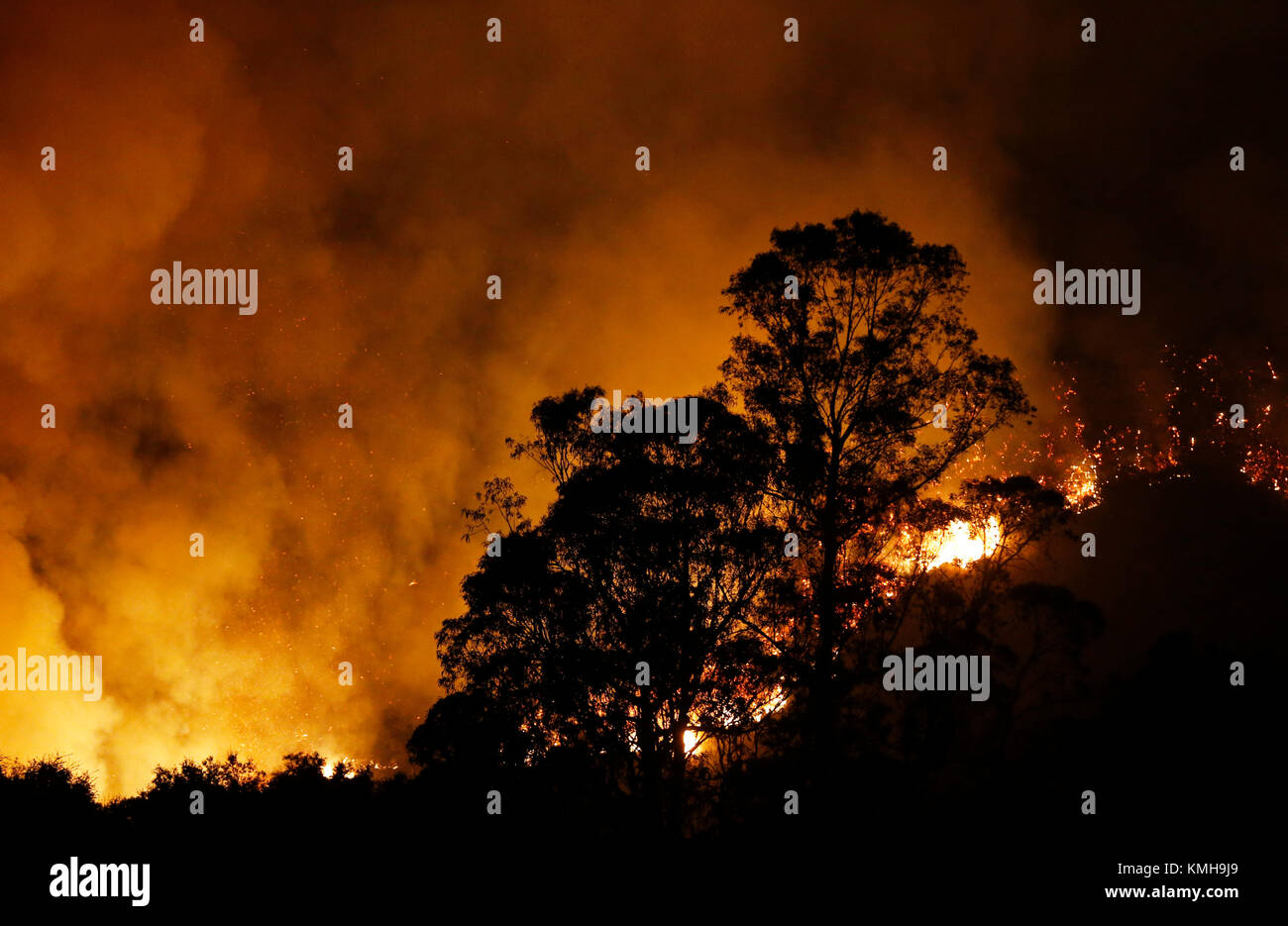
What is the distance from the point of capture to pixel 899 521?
27156 millimetres

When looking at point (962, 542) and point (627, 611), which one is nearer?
point (627, 611)

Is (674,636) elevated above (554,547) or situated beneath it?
situated beneath

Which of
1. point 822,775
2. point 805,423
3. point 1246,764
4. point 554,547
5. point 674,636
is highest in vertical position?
point 805,423

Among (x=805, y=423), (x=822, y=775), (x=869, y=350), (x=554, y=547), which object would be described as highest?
(x=869, y=350)

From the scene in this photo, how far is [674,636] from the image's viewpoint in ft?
88.9
